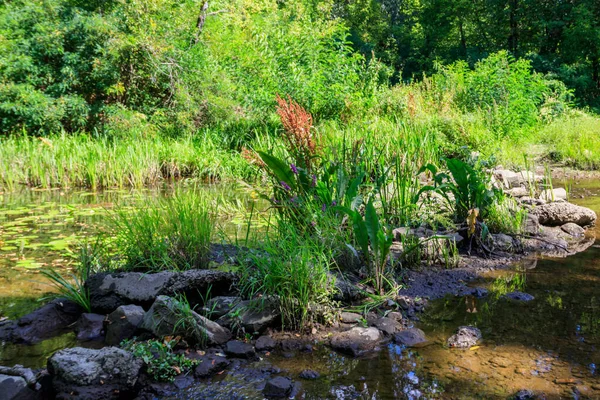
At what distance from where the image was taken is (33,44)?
12.6m

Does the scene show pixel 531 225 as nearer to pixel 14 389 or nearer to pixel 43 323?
pixel 43 323

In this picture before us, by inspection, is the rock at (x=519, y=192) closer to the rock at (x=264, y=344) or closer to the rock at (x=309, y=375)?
the rock at (x=264, y=344)

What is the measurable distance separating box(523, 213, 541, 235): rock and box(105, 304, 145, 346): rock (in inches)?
161

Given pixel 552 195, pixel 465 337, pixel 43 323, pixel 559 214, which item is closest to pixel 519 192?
pixel 552 195

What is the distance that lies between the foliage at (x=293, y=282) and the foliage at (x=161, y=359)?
A: 71 cm

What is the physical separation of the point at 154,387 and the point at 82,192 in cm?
732

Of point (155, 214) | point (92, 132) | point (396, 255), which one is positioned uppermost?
point (92, 132)

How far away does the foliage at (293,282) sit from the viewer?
3510 mm

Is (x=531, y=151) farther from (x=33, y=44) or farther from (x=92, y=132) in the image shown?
(x=33, y=44)

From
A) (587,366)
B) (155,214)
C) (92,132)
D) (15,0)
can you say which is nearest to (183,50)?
(92,132)

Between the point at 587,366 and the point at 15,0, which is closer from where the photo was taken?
the point at 587,366

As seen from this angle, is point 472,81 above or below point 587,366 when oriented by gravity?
above

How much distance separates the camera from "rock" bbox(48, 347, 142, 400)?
8.77 ft

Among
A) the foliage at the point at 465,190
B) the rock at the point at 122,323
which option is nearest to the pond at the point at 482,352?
the rock at the point at 122,323
